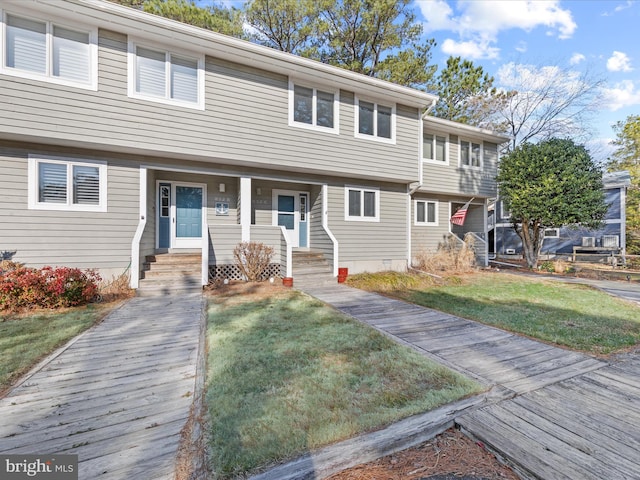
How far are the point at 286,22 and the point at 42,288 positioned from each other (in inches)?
550

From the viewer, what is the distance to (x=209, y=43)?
6.59 meters

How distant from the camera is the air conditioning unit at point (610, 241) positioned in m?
15.6

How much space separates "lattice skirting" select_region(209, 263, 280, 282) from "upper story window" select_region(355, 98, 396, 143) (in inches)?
191

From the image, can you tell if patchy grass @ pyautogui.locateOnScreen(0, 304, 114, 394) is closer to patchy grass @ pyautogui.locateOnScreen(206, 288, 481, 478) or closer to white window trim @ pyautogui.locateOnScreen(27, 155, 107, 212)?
patchy grass @ pyautogui.locateOnScreen(206, 288, 481, 478)

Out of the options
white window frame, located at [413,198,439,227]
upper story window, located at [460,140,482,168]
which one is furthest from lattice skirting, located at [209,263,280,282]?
upper story window, located at [460,140,482,168]

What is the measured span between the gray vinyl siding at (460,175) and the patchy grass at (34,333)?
10.5 m

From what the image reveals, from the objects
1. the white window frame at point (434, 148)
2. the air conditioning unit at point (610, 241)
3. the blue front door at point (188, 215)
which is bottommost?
the air conditioning unit at point (610, 241)

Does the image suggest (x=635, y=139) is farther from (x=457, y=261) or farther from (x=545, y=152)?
(x=457, y=261)

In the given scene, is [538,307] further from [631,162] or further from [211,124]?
[631,162]

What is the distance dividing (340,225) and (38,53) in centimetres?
787

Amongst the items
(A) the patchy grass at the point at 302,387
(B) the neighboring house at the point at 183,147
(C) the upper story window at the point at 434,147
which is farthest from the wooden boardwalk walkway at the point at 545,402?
(C) the upper story window at the point at 434,147

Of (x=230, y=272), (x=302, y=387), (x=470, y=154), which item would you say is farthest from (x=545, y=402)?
(x=470, y=154)

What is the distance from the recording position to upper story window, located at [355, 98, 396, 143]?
29.0ft

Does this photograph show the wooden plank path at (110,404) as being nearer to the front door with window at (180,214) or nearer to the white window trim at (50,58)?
the front door with window at (180,214)
